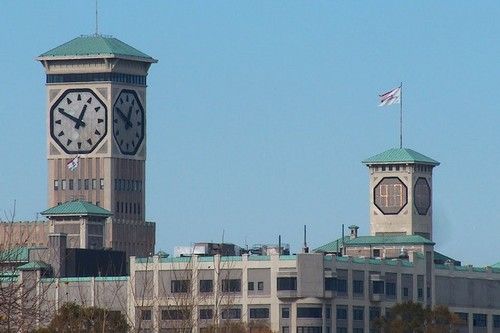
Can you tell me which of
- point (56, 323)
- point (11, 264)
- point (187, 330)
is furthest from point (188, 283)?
point (56, 323)

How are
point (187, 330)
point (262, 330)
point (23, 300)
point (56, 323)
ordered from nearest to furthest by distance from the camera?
point (23, 300), point (187, 330), point (56, 323), point (262, 330)

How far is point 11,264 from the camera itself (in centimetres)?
6175

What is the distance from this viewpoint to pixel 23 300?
59.7 meters

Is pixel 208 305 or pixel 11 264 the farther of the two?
pixel 208 305

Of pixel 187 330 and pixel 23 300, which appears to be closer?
pixel 23 300

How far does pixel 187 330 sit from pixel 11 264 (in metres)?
22.6

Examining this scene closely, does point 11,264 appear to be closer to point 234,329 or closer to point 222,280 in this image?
point 234,329

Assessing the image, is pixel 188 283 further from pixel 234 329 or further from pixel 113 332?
pixel 234 329

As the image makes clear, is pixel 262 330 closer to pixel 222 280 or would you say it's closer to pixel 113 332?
pixel 222 280

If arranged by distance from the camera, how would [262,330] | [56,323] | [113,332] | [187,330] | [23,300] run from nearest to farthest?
[23,300] < [187,330] < [113,332] < [56,323] < [262,330]

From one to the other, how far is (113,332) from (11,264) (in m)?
62.8

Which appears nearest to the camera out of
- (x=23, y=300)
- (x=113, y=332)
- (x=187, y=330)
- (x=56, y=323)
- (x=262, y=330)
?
(x=23, y=300)

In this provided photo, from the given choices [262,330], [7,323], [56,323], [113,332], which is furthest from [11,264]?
[262,330]

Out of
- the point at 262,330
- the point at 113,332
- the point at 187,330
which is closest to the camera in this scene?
the point at 187,330
